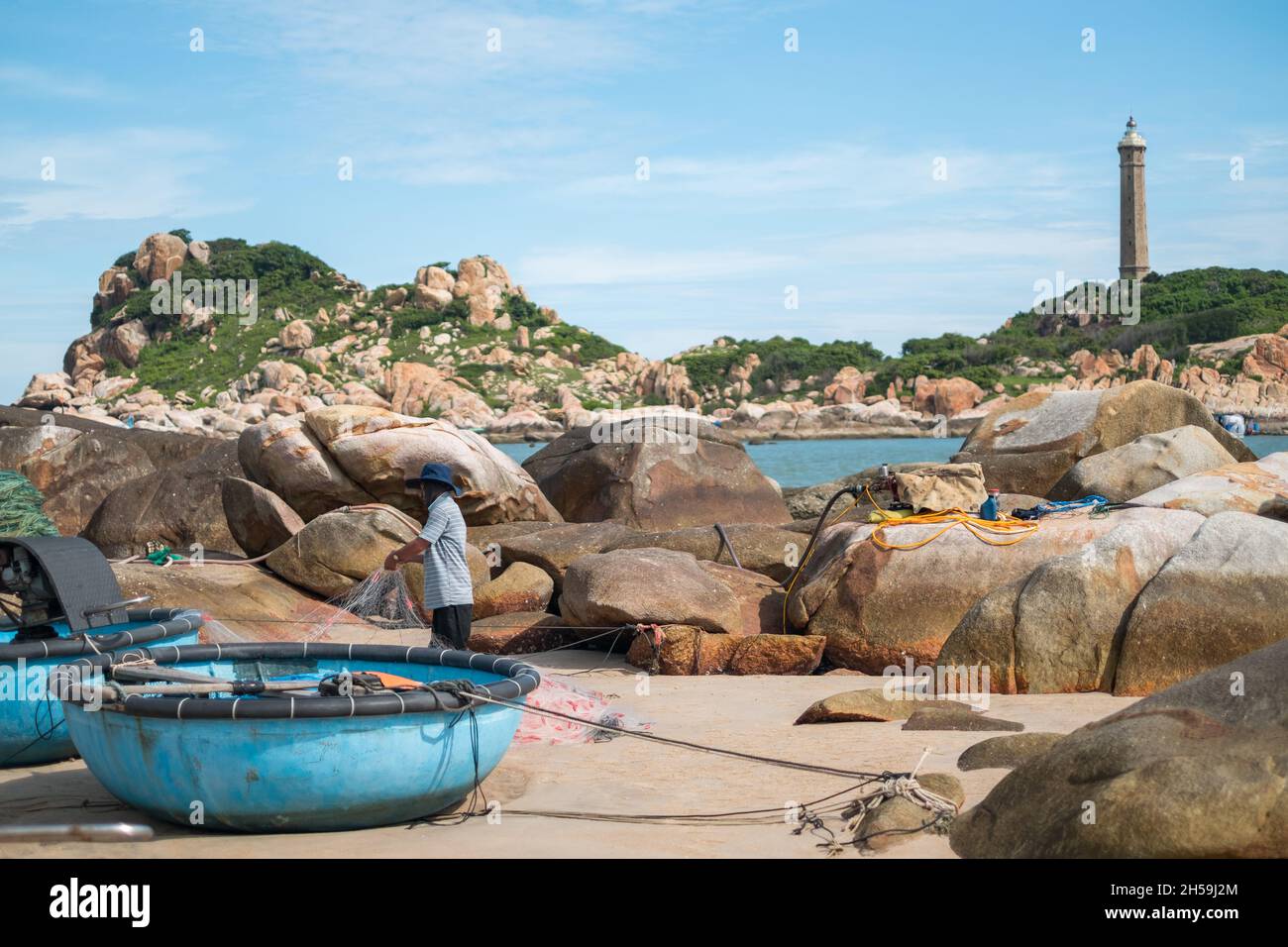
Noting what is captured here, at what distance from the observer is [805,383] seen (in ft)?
310

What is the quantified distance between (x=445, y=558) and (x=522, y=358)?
260 ft

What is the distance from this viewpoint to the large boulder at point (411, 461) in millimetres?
15992

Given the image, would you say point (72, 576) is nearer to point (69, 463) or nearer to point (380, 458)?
point (380, 458)

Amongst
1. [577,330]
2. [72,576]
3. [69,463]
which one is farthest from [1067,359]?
[72,576]

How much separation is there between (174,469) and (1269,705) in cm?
1425

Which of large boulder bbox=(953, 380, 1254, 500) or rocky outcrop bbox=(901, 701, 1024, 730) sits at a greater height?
large boulder bbox=(953, 380, 1254, 500)

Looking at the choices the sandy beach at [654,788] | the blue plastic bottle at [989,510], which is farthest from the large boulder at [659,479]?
the sandy beach at [654,788]

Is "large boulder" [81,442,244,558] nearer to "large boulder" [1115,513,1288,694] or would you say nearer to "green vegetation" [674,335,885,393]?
"large boulder" [1115,513,1288,694]

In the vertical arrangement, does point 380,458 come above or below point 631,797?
above

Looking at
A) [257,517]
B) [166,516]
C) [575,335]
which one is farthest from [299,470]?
[575,335]

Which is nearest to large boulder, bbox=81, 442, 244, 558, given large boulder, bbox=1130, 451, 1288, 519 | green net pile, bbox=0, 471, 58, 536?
green net pile, bbox=0, 471, 58, 536

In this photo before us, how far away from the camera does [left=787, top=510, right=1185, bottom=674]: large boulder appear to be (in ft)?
34.7

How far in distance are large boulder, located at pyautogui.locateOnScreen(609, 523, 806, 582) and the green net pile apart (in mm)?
6110

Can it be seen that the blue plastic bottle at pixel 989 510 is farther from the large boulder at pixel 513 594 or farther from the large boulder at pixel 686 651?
the large boulder at pixel 513 594
